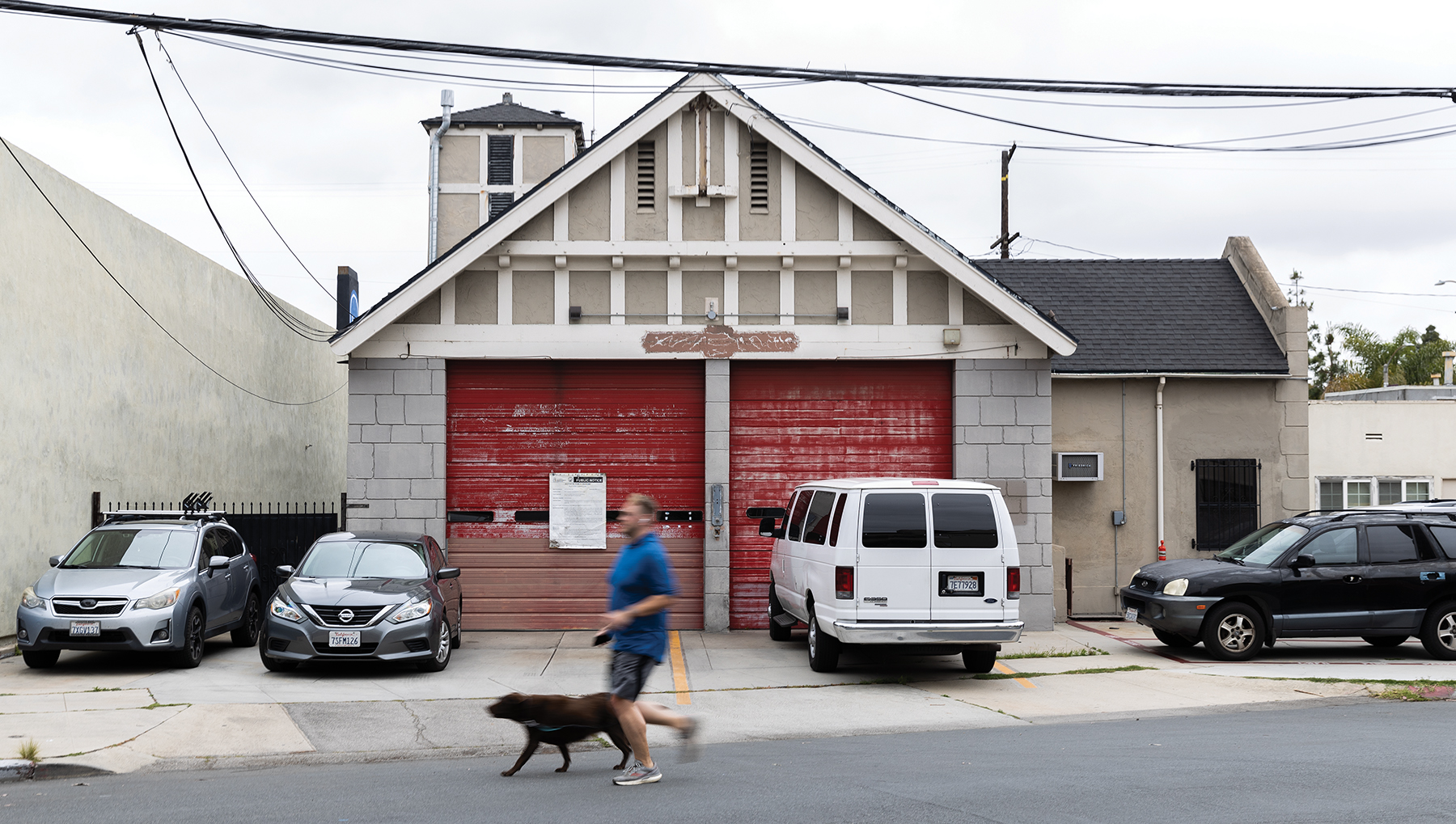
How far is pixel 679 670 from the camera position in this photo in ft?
42.6

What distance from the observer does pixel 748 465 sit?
1634 cm

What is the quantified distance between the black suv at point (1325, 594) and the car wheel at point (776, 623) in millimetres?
4473

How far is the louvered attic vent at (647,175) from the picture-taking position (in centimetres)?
1598

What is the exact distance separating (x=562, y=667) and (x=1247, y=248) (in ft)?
46.0

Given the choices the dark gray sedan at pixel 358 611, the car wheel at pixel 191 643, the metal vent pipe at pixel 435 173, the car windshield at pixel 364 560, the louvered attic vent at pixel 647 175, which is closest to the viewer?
the dark gray sedan at pixel 358 611

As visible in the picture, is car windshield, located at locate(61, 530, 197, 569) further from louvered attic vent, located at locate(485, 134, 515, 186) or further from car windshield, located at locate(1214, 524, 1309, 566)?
louvered attic vent, located at locate(485, 134, 515, 186)

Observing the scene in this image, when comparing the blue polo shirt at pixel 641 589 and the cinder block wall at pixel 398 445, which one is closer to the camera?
the blue polo shirt at pixel 641 589

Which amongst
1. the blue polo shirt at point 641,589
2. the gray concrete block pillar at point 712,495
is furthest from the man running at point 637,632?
the gray concrete block pillar at point 712,495

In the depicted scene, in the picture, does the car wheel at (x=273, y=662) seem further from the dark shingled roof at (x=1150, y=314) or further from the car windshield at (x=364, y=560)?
the dark shingled roof at (x=1150, y=314)

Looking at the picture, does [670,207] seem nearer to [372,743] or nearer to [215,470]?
[372,743]

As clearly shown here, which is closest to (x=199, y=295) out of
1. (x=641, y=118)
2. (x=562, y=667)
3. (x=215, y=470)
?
(x=215, y=470)

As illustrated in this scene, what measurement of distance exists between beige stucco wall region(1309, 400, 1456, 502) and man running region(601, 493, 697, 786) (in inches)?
708

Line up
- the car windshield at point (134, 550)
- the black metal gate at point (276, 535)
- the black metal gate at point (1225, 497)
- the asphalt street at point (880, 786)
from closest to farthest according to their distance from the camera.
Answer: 1. the asphalt street at point (880, 786)
2. the car windshield at point (134, 550)
3. the black metal gate at point (276, 535)
4. the black metal gate at point (1225, 497)

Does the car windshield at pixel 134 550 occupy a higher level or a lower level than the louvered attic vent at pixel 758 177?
lower
